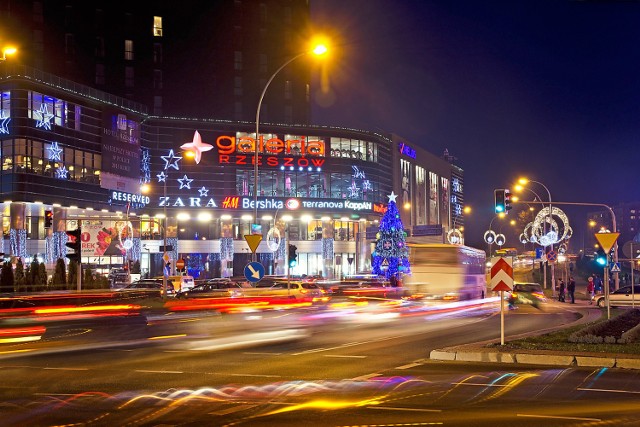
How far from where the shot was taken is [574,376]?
14.3m

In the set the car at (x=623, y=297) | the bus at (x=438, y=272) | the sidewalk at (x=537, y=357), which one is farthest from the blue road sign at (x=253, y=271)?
the car at (x=623, y=297)

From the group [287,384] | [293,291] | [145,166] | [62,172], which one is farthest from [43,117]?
[287,384]

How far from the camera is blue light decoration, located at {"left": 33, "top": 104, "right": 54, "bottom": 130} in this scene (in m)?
68.7

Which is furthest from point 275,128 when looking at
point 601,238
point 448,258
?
point 601,238

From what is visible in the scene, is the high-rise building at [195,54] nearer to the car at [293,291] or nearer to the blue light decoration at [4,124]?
the blue light decoration at [4,124]

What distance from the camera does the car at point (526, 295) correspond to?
47.8 meters

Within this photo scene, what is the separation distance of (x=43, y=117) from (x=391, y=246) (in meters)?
36.3

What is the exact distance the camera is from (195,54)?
110m

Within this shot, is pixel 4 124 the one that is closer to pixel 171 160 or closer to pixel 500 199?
pixel 171 160

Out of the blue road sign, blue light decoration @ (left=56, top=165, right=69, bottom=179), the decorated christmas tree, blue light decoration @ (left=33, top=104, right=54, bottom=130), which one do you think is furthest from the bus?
blue light decoration @ (left=33, top=104, right=54, bottom=130)

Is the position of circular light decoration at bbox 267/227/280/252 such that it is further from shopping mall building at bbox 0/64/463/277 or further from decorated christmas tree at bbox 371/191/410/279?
decorated christmas tree at bbox 371/191/410/279

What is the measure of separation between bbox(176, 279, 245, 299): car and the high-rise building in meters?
60.8

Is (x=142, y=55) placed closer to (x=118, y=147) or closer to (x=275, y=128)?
(x=275, y=128)

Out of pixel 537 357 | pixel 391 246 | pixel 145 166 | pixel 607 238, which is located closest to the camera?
pixel 537 357
